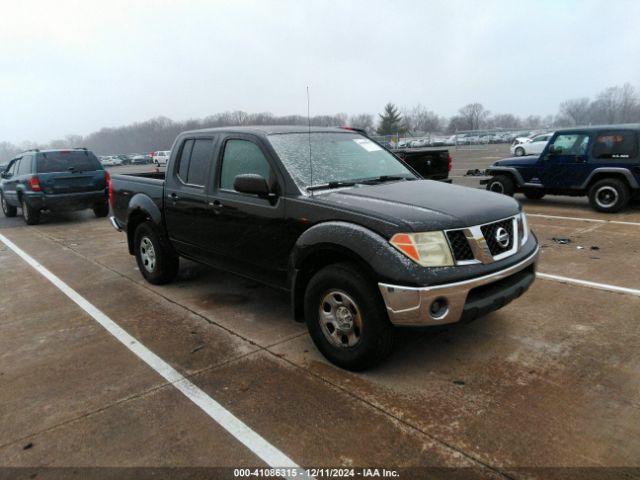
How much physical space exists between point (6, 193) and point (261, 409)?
488 inches

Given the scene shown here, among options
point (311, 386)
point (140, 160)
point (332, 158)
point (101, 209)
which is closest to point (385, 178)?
point (332, 158)

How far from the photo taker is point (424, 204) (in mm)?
3389

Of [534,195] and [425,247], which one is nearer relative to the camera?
[425,247]

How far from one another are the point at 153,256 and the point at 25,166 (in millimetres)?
7818

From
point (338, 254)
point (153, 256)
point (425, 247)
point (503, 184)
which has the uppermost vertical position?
point (425, 247)

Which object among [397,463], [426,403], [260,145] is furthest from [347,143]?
[397,463]

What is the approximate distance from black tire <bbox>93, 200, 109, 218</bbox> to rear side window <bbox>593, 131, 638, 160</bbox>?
1127cm

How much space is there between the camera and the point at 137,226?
19.4ft

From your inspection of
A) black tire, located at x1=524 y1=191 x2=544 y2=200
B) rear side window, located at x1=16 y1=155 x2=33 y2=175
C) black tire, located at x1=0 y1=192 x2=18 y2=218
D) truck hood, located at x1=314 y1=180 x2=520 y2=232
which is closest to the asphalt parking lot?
truck hood, located at x1=314 y1=180 x2=520 y2=232

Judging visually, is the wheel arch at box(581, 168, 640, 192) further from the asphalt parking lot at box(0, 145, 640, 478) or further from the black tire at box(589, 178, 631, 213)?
the asphalt parking lot at box(0, 145, 640, 478)

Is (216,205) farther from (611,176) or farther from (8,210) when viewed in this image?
(8,210)

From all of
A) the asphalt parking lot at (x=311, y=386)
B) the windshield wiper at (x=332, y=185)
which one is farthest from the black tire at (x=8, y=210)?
the windshield wiper at (x=332, y=185)

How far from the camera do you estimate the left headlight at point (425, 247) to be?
303 centimetres

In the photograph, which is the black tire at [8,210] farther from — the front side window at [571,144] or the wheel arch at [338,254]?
the front side window at [571,144]
